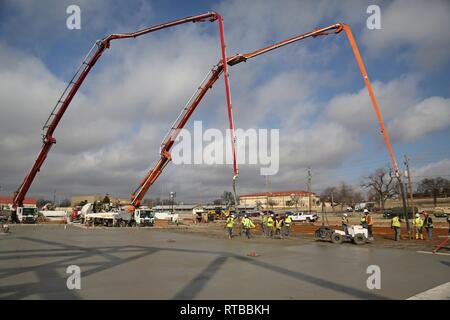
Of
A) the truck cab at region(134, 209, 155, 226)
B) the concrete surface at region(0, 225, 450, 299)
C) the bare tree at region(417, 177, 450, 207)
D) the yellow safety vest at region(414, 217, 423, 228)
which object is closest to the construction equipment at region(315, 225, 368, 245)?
the concrete surface at region(0, 225, 450, 299)

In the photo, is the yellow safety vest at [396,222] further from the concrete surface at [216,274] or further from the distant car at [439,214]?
the distant car at [439,214]

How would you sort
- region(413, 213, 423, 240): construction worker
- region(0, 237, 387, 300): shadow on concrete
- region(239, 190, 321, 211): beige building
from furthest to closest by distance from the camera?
region(239, 190, 321, 211): beige building, region(413, 213, 423, 240): construction worker, region(0, 237, 387, 300): shadow on concrete

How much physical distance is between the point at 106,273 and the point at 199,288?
3445 millimetres

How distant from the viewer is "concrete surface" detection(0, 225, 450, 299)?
802 centimetres

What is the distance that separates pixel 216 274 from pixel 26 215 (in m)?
40.3

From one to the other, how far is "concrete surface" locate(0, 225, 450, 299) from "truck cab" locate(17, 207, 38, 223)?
30.3m

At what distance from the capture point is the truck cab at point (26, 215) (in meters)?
42.3

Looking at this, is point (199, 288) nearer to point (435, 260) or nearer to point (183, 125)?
point (435, 260)

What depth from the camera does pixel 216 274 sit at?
10453mm

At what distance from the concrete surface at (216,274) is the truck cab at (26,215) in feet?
99.6

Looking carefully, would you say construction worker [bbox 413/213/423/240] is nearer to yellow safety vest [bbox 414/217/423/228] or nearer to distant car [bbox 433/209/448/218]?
yellow safety vest [bbox 414/217/423/228]

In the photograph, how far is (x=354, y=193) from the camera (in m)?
130

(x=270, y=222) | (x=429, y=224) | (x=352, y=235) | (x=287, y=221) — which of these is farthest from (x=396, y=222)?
(x=270, y=222)
